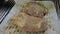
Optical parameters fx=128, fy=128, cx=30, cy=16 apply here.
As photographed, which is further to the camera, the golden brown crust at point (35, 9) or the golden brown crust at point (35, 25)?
the golden brown crust at point (35, 9)

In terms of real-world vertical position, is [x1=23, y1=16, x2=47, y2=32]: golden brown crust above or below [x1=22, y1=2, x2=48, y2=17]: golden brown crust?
below

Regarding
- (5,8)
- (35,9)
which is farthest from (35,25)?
(5,8)

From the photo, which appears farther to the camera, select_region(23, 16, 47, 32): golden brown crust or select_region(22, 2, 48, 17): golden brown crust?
select_region(22, 2, 48, 17): golden brown crust

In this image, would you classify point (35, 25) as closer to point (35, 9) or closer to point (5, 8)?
point (35, 9)

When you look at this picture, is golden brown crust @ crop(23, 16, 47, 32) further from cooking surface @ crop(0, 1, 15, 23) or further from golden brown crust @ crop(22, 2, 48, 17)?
cooking surface @ crop(0, 1, 15, 23)

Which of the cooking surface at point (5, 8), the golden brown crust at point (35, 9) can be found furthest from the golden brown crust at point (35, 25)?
the cooking surface at point (5, 8)

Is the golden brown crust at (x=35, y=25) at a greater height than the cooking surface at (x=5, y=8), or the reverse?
the cooking surface at (x=5, y=8)

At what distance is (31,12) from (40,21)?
0.13 meters

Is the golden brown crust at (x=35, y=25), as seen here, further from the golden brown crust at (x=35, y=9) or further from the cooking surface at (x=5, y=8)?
the cooking surface at (x=5, y=8)

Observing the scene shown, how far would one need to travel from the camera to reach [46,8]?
3.38ft

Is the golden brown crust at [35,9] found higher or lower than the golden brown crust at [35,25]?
higher

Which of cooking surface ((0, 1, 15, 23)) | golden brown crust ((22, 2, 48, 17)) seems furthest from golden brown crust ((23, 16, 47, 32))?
cooking surface ((0, 1, 15, 23))

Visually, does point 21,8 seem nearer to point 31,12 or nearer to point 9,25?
point 31,12

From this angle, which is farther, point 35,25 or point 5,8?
point 5,8
